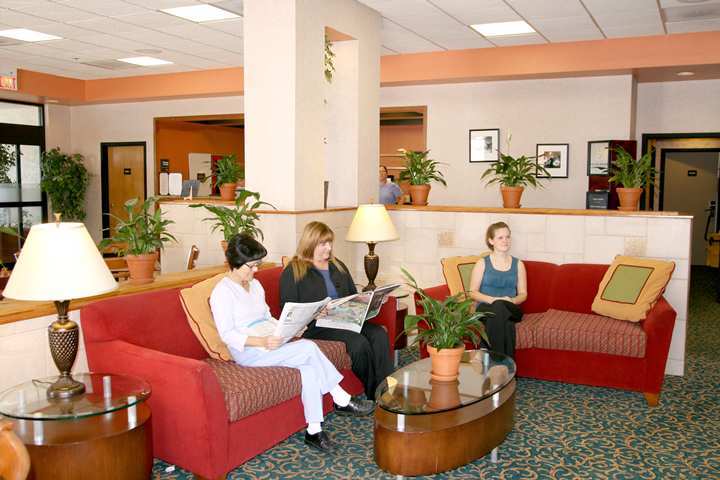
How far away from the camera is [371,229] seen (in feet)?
19.1

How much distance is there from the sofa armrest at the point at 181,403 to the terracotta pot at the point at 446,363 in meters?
1.19

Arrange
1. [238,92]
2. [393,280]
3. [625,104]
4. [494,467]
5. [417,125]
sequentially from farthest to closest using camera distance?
[417,125], [238,92], [625,104], [393,280], [494,467]

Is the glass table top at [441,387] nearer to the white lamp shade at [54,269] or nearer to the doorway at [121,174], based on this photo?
the white lamp shade at [54,269]

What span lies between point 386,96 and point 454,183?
5.22ft

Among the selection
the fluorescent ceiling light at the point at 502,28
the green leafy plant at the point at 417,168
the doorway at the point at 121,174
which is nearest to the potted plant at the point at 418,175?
the green leafy plant at the point at 417,168

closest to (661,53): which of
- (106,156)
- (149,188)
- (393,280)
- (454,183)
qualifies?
(454,183)

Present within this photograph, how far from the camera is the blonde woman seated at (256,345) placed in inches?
153

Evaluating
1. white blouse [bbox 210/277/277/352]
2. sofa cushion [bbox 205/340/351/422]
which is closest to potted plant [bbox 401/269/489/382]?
sofa cushion [bbox 205/340/351/422]

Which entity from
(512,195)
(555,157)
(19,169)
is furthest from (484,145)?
(19,169)

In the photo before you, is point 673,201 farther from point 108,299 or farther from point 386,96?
point 108,299

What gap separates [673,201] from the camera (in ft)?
42.3

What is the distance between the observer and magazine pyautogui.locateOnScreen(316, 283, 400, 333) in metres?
4.58

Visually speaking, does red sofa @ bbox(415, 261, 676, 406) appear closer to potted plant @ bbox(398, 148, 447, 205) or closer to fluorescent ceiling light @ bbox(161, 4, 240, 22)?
potted plant @ bbox(398, 148, 447, 205)

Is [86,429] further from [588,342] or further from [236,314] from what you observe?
[588,342]
